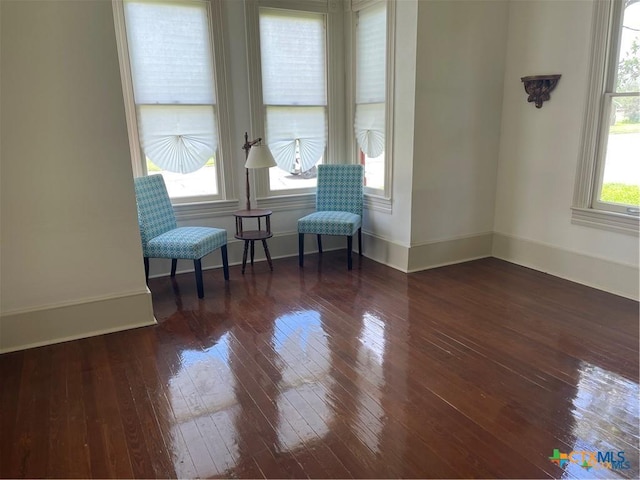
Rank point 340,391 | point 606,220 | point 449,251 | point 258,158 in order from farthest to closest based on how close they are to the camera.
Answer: point 449,251 → point 258,158 → point 606,220 → point 340,391

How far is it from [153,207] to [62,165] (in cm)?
107

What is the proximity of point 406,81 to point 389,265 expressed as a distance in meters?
1.76

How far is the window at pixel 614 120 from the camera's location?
3.43 metres

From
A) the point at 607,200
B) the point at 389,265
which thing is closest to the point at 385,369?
the point at 389,265

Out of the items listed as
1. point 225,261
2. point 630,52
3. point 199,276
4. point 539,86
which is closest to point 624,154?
point 630,52

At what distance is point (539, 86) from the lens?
400cm

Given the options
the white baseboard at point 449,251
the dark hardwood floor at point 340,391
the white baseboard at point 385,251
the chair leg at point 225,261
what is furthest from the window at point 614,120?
the chair leg at point 225,261

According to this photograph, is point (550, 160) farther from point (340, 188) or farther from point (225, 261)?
point (225, 261)

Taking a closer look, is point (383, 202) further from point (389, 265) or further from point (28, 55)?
point (28, 55)

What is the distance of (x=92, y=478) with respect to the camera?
183 cm

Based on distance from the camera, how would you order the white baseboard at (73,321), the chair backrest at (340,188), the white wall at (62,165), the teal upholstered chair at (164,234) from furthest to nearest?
1. the chair backrest at (340,188)
2. the teal upholstered chair at (164,234)
3. the white baseboard at (73,321)
4. the white wall at (62,165)

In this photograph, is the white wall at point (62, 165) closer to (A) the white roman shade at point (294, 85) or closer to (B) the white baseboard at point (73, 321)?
(B) the white baseboard at point (73, 321)

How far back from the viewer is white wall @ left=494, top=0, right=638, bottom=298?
3.70 meters

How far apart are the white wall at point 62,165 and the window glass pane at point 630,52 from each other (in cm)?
369
